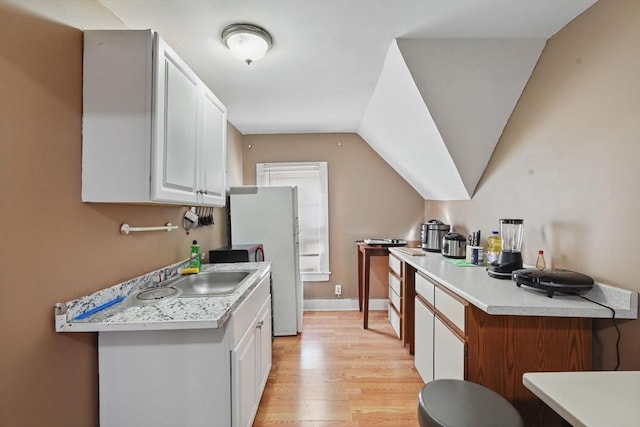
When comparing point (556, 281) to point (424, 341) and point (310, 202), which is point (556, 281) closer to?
point (424, 341)

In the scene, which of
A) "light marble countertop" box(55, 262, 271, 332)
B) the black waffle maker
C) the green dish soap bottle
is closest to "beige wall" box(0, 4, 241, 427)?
"light marble countertop" box(55, 262, 271, 332)

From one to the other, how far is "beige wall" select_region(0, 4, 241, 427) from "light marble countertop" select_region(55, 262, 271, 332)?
0.15 ft

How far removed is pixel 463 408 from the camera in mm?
1142

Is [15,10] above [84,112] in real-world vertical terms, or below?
above

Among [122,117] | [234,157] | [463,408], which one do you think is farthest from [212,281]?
[234,157]

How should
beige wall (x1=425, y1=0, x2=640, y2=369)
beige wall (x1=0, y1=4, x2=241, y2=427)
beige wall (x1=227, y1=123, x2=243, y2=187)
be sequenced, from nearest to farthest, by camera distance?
1. beige wall (x1=0, y1=4, x2=241, y2=427)
2. beige wall (x1=425, y1=0, x2=640, y2=369)
3. beige wall (x1=227, y1=123, x2=243, y2=187)

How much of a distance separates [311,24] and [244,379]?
1.94 m

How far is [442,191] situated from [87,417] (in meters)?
3.15

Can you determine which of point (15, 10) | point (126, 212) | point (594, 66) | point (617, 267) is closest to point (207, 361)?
point (126, 212)

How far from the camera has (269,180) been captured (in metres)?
3.86

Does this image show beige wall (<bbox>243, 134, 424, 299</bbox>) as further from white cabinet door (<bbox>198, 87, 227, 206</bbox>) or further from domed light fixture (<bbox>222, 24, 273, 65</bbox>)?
domed light fixture (<bbox>222, 24, 273, 65</bbox>)

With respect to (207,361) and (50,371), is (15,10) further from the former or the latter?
(207,361)

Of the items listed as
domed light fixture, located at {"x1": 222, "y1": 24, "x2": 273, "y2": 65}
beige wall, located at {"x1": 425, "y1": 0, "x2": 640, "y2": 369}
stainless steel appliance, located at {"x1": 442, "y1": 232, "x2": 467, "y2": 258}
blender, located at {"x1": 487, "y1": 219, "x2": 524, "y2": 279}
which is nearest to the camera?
beige wall, located at {"x1": 425, "y1": 0, "x2": 640, "y2": 369}

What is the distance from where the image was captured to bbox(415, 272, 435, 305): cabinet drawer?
202cm
